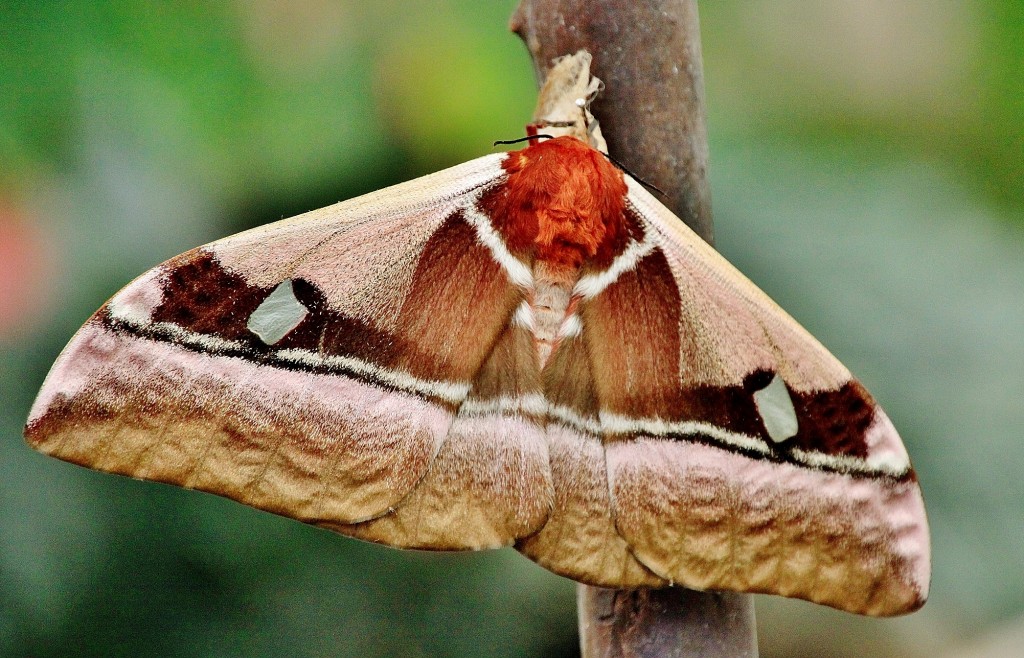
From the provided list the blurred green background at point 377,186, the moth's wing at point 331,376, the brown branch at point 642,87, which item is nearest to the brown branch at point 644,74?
the brown branch at point 642,87

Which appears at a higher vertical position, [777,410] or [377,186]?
[377,186]

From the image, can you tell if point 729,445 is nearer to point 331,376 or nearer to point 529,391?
point 529,391

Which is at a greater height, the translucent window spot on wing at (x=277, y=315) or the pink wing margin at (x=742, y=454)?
the translucent window spot on wing at (x=277, y=315)

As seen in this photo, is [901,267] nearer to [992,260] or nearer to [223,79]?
[992,260]

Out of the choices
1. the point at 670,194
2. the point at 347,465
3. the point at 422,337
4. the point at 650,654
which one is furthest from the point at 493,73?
the point at 650,654

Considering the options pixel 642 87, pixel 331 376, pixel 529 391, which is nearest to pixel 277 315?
pixel 331 376

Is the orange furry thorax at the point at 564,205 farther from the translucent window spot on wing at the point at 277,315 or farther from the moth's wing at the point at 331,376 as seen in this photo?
the translucent window spot on wing at the point at 277,315

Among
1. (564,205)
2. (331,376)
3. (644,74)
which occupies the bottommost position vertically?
(331,376)

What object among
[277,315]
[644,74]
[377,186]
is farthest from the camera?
[377,186]
